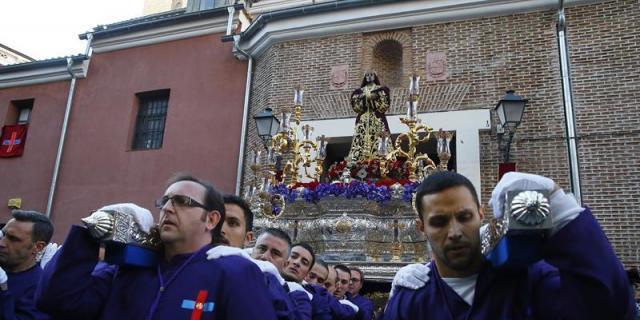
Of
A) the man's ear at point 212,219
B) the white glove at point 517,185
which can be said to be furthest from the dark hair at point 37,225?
the white glove at point 517,185

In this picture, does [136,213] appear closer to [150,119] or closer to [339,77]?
[339,77]

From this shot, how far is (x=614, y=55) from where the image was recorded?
9.99 meters

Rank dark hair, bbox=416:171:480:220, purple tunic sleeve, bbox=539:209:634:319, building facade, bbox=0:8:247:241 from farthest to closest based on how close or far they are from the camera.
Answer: building facade, bbox=0:8:247:241 → dark hair, bbox=416:171:480:220 → purple tunic sleeve, bbox=539:209:634:319

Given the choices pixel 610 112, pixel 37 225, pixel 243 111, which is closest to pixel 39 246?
pixel 37 225

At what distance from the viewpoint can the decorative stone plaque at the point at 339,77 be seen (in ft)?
37.9

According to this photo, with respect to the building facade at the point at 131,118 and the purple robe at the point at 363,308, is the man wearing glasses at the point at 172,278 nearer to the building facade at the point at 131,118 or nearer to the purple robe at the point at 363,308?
the purple robe at the point at 363,308

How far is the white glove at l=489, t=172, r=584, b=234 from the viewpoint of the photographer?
6.21 ft

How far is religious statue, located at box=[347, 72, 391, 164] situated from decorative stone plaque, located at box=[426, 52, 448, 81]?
210cm

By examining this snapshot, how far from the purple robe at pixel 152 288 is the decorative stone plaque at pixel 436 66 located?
29.8ft

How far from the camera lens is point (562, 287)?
1922 mm

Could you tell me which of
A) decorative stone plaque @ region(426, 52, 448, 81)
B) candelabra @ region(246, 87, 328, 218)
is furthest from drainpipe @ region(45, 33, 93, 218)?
decorative stone plaque @ region(426, 52, 448, 81)

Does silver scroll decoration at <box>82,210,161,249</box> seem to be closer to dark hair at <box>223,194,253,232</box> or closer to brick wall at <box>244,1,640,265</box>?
dark hair at <box>223,194,253,232</box>

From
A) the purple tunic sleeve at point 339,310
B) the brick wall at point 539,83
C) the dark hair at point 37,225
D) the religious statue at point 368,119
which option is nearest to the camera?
the dark hair at point 37,225

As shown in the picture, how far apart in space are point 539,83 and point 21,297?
367 inches
